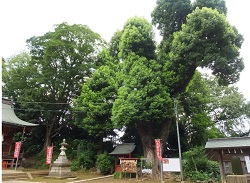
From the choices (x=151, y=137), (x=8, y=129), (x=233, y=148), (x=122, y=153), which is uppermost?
(x=8, y=129)

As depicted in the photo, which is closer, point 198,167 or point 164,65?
point 198,167

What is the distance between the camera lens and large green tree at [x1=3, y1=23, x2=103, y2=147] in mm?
22000

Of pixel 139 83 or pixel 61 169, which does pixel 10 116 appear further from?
pixel 139 83

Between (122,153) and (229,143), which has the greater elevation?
(229,143)

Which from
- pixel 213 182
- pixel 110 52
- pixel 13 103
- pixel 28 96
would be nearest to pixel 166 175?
pixel 213 182

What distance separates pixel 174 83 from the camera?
15.4m

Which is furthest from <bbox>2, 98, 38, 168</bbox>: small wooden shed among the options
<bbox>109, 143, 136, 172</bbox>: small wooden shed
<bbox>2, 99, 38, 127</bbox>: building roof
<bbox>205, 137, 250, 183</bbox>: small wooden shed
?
<bbox>205, 137, 250, 183</bbox>: small wooden shed

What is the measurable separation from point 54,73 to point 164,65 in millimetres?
12546

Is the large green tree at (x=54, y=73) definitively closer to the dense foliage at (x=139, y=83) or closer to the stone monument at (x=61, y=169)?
the dense foliage at (x=139, y=83)

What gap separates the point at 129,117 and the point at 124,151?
600 centimetres

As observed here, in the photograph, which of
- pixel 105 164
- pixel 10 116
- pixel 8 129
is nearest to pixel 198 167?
pixel 105 164

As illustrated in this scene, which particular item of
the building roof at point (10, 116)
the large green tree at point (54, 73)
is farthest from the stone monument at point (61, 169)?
the large green tree at point (54, 73)

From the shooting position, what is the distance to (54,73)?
73.0 feet

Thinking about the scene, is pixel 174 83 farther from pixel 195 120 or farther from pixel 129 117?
pixel 195 120
